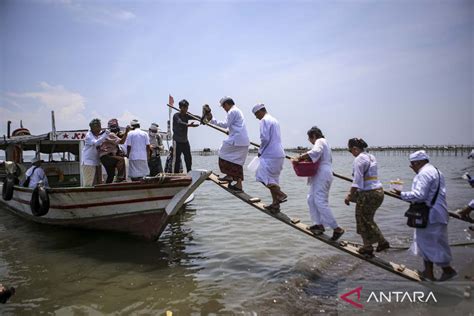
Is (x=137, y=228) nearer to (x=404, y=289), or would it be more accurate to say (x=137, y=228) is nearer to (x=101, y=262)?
(x=101, y=262)

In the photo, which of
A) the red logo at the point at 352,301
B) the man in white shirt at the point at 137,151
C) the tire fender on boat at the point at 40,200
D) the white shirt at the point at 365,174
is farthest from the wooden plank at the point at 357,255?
the tire fender on boat at the point at 40,200

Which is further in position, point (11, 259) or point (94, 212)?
point (94, 212)

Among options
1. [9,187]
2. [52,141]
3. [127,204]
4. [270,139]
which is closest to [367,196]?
[270,139]

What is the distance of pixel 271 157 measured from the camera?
5184 mm

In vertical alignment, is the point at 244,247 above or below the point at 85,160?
below

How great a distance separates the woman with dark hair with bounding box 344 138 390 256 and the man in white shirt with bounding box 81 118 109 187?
5.29 m

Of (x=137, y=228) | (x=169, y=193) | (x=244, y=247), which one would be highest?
(x=169, y=193)

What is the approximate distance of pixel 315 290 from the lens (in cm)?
500

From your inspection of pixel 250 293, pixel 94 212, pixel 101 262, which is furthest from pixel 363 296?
pixel 94 212

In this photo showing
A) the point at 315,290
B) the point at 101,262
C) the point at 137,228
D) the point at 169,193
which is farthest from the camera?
the point at 137,228

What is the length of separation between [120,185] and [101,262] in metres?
1.61

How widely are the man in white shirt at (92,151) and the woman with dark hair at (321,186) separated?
15.1 ft

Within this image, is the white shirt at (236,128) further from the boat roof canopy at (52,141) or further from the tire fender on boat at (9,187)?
the tire fender on boat at (9,187)

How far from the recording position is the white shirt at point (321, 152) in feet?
15.5
